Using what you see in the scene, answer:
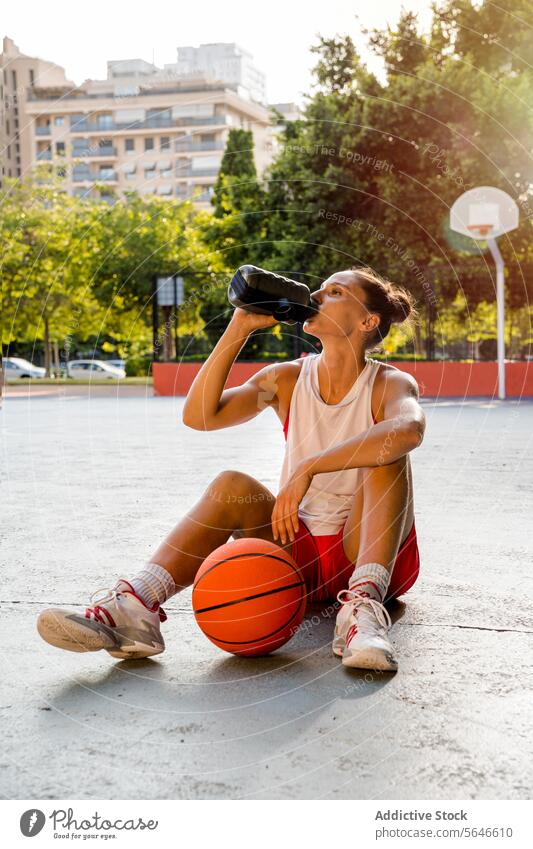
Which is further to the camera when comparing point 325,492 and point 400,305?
point 400,305

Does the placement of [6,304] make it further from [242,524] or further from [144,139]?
[144,139]

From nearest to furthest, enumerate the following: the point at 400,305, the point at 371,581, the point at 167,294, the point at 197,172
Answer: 1. the point at 371,581
2. the point at 400,305
3. the point at 167,294
4. the point at 197,172

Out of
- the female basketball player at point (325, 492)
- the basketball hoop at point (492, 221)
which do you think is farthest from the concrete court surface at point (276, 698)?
the basketball hoop at point (492, 221)

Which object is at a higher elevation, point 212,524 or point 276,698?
point 212,524

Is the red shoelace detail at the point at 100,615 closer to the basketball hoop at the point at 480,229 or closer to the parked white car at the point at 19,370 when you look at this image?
the basketball hoop at the point at 480,229

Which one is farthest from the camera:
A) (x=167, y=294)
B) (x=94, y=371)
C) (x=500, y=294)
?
(x=94, y=371)

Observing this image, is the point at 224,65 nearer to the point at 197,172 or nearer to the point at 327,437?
the point at 327,437

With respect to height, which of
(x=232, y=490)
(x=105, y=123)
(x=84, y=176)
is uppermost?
(x=84, y=176)

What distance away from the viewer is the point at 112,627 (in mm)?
3207

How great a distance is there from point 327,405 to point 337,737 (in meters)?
1.41

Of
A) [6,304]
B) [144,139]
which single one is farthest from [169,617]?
[144,139]

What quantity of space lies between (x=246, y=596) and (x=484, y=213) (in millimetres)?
18330

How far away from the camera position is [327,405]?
12.1ft

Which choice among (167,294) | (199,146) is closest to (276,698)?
(167,294)
